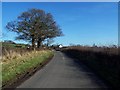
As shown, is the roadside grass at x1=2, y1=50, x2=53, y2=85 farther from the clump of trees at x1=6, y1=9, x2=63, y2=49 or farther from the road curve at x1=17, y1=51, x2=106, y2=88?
the clump of trees at x1=6, y1=9, x2=63, y2=49

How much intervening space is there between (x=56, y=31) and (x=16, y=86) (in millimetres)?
57406

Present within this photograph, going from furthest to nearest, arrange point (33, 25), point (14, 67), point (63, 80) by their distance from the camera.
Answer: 1. point (33, 25)
2. point (14, 67)
3. point (63, 80)

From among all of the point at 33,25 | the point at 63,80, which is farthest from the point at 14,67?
the point at 33,25

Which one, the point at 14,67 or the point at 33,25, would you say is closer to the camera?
the point at 14,67

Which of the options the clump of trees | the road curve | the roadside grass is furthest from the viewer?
the clump of trees

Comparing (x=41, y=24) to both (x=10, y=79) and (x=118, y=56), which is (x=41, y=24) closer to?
(x=118, y=56)

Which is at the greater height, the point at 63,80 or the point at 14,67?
the point at 14,67

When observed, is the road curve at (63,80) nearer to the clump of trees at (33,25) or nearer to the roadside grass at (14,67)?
the roadside grass at (14,67)

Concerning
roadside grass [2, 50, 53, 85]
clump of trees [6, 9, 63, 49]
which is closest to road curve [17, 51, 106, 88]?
roadside grass [2, 50, 53, 85]

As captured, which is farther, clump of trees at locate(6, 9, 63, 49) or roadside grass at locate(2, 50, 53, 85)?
clump of trees at locate(6, 9, 63, 49)

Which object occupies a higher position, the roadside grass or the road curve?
the roadside grass

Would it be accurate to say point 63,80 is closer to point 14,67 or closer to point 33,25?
point 14,67

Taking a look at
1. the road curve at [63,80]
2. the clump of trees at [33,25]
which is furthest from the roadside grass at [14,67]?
the clump of trees at [33,25]

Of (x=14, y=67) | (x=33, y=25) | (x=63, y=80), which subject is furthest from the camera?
(x=33, y=25)
